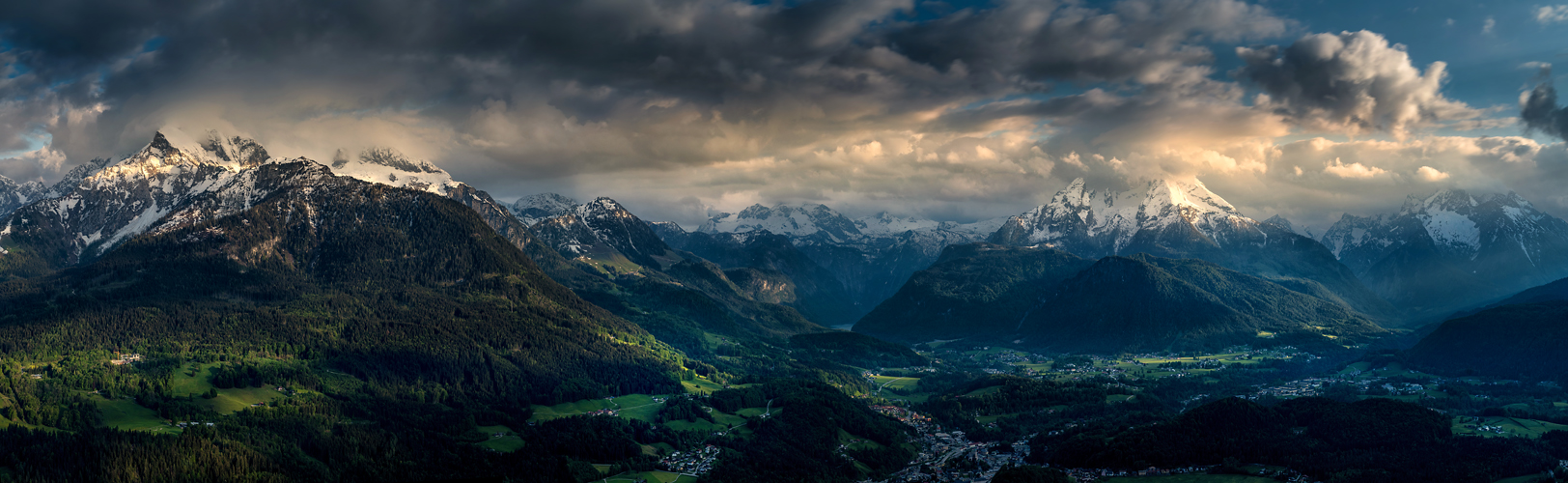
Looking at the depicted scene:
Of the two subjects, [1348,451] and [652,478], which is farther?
[652,478]

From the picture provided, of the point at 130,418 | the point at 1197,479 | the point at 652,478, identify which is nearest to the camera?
the point at 1197,479

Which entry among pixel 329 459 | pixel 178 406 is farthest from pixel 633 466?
pixel 178 406

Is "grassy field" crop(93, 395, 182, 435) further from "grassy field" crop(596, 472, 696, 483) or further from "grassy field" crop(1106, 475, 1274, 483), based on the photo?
"grassy field" crop(1106, 475, 1274, 483)

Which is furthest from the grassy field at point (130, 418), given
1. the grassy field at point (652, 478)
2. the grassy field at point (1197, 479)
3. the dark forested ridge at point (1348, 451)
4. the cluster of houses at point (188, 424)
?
the grassy field at point (1197, 479)

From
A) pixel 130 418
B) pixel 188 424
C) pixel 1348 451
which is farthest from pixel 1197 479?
pixel 130 418

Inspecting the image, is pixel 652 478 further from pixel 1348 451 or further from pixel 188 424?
pixel 1348 451

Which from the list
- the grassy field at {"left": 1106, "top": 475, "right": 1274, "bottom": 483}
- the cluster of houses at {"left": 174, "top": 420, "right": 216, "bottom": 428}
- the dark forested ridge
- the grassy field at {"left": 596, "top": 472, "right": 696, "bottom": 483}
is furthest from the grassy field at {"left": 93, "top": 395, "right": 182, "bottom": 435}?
the grassy field at {"left": 1106, "top": 475, "right": 1274, "bottom": 483}

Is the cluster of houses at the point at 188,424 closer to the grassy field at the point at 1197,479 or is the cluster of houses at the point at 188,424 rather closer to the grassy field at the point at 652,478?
the grassy field at the point at 652,478

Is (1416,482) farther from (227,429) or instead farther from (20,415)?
(20,415)
